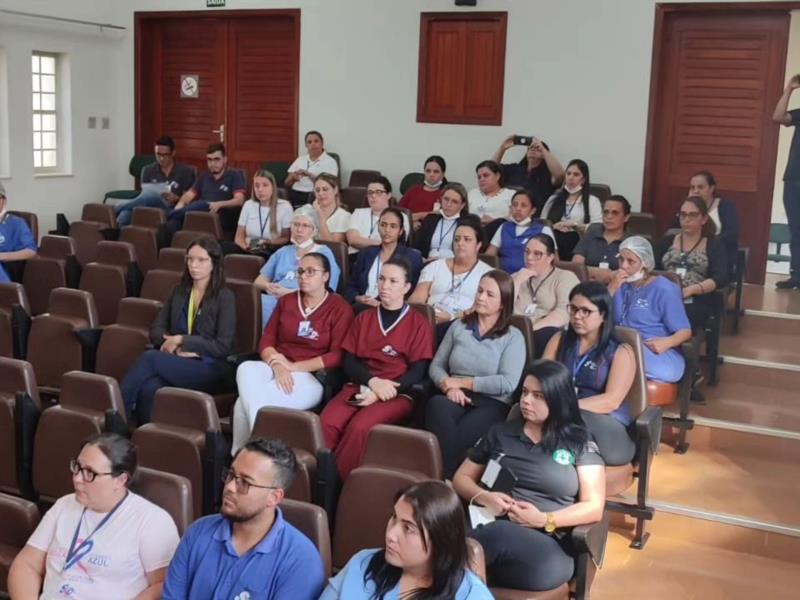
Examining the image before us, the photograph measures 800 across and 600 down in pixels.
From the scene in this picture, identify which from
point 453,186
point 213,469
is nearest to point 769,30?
point 453,186

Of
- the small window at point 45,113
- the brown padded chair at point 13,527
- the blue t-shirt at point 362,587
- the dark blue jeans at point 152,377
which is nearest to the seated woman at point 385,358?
the dark blue jeans at point 152,377

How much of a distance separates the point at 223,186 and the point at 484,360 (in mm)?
4120

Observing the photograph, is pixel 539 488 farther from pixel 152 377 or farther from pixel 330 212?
pixel 330 212

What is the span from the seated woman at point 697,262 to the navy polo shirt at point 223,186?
354 centimetres

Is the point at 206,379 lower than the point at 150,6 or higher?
lower

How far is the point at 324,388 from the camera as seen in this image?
169 inches

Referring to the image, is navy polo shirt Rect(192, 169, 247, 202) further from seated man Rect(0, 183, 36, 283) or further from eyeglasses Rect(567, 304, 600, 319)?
eyeglasses Rect(567, 304, 600, 319)

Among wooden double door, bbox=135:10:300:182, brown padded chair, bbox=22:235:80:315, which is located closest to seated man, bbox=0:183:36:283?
brown padded chair, bbox=22:235:80:315

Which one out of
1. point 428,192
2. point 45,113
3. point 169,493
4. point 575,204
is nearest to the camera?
point 169,493

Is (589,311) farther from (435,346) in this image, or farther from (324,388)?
(324,388)

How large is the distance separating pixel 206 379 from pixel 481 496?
1.85 metres

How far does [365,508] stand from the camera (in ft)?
9.86

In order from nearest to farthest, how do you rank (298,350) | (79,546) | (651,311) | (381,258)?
(79,546) < (298,350) < (651,311) < (381,258)

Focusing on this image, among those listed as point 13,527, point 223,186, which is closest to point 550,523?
point 13,527
